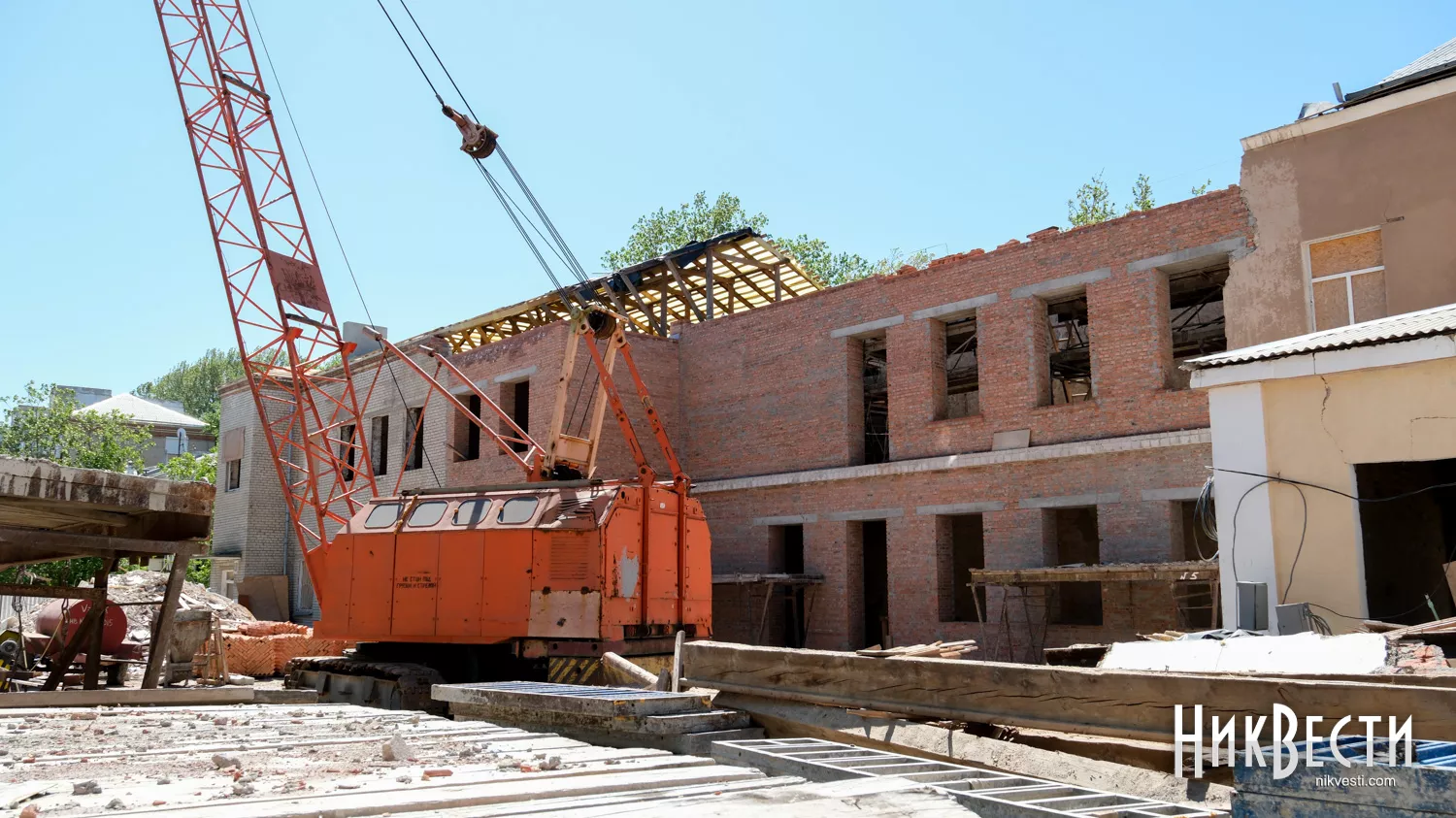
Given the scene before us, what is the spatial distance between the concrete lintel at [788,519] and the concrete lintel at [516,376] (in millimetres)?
6591

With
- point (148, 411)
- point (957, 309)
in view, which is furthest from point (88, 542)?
point (148, 411)

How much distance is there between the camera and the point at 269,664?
2241 cm

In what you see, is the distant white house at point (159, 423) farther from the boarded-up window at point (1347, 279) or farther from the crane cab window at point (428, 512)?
the boarded-up window at point (1347, 279)

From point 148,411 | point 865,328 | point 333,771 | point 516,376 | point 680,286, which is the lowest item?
point 333,771

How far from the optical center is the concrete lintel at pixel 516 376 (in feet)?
81.5

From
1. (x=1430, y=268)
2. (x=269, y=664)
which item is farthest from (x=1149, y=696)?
(x=269, y=664)

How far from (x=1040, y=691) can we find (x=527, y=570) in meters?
10.1

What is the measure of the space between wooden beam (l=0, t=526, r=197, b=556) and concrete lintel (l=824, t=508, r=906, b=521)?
12461 millimetres

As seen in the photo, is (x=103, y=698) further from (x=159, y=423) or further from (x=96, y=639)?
(x=159, y=423)

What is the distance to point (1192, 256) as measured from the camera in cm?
1625

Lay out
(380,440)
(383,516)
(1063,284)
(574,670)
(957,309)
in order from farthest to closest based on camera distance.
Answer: (380,440) → (957,309) → (1063,284) → (383,516) → (574,670)

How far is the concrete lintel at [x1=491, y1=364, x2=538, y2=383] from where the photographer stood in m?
24.8

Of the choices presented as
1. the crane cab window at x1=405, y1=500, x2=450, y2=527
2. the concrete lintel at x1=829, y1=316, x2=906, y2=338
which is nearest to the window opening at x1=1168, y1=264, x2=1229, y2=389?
the concrete lintel at x1=829, y1=316, x2=906, y2=338

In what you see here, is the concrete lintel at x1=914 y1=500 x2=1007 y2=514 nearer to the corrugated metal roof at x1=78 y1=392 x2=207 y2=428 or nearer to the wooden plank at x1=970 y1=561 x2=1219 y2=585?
the wooden plank at x1=970 y1=561 x2=1219 y2=585
